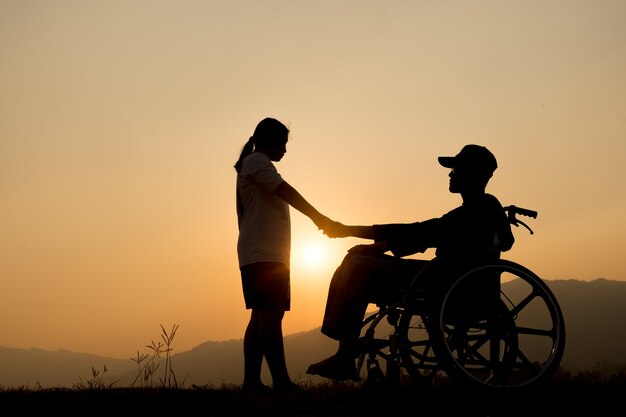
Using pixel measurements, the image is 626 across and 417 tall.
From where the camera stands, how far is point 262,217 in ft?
16.0

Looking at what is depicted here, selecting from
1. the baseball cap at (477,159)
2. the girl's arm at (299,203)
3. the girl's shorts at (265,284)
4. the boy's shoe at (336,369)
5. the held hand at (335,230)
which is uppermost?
the baseball cap at (477,159)

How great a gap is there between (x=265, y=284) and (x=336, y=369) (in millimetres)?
1019

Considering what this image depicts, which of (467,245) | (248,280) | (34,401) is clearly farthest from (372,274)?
(34,401)

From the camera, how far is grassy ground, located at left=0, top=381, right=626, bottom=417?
3.66 metres

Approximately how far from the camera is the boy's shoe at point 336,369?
13.5 ft

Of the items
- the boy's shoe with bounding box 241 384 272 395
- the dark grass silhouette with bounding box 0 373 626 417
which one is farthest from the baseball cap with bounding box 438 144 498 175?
the boy's shoe with bounding box 241 384 272 395

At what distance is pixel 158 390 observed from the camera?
195 inches

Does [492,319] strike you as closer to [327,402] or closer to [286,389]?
[327,402]

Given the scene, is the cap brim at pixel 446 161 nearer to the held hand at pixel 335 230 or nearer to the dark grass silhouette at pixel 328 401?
the held hand at pixel 335 230

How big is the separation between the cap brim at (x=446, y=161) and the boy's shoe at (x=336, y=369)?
1.73 metres

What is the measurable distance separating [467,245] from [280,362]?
1.86 meters

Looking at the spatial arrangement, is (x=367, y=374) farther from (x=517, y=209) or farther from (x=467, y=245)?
(x=517, y=209)

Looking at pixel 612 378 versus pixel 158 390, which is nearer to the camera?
pixel 158 390

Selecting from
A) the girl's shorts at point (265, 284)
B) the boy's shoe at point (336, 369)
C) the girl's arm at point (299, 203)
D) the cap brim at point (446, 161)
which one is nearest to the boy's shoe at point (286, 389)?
the boy's shoe at point (336, 369)
